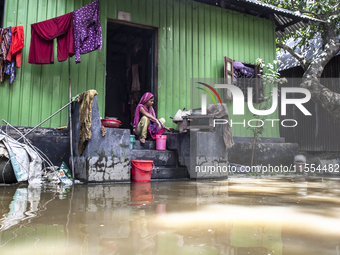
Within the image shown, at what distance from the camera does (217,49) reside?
25.8 ft

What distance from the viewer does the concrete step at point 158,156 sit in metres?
5.53

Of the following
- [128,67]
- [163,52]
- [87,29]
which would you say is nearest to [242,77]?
[163,52]

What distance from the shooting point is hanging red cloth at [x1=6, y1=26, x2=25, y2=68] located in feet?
17.3

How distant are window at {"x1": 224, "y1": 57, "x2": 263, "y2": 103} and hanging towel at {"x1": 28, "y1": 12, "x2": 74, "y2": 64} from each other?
3984mm

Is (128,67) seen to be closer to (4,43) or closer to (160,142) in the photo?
(160,142)

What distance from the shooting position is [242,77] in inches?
319

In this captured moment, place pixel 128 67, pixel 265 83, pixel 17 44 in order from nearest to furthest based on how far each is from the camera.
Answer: pixel 17 44, pixel 265 83, pixel 128 67

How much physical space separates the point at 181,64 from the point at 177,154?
2519 millimetres

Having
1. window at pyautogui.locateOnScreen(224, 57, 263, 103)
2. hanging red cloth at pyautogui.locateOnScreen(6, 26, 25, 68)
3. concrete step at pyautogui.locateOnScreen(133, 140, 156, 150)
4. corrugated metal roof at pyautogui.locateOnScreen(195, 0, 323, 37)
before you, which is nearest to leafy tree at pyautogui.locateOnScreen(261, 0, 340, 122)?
corrugated metal roof at pyautogui.locateOnScreen(195, 0, 323, 37)

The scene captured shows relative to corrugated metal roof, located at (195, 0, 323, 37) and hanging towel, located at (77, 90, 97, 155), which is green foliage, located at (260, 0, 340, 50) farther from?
hanging towel, located at (77, 90, 97, 155)

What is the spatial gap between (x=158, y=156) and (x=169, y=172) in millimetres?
388

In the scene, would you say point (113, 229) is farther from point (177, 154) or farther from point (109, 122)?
point (177, 154)

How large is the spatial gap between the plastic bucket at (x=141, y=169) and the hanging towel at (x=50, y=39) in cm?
239

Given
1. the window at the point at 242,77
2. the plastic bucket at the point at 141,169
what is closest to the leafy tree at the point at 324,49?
the window at the point at 242,77
